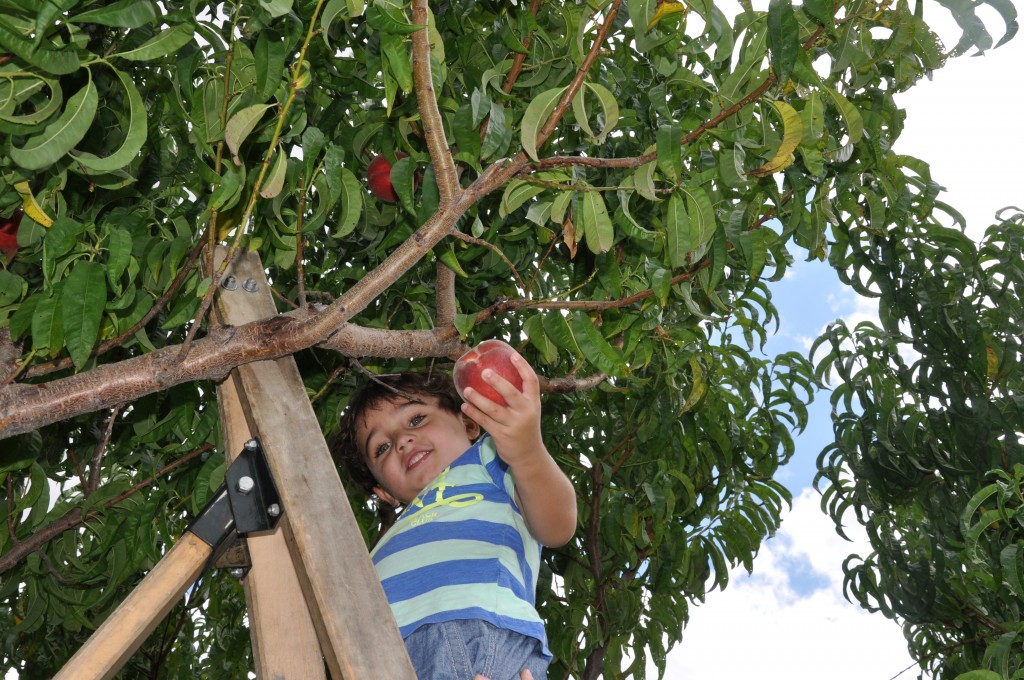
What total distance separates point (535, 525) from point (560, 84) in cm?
61

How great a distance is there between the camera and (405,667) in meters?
0.91

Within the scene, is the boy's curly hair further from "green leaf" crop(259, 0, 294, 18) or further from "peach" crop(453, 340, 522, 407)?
"green leaf" crop(259, 0, 294, 18)

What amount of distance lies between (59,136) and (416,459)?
2.97 feet

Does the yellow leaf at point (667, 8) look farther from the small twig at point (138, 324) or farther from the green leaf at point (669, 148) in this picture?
the small twig at point (138, 324)

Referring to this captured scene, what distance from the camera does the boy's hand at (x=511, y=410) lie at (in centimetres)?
114

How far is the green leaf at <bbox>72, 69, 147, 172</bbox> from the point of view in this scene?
80cm

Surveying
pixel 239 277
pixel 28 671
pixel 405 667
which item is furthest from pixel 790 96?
pixel 28 671

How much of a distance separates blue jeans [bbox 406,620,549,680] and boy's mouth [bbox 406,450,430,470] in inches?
15.2

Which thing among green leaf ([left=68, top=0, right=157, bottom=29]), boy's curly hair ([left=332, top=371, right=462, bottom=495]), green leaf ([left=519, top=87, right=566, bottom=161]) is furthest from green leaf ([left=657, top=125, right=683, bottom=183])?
boy's curly hair ([left=332, top=371, right=462, bottom=495])

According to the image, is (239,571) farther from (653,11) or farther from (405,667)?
(653,11)

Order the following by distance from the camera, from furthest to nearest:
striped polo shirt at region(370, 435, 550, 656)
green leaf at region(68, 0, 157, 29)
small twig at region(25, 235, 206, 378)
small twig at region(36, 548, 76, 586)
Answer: small twig at region(36, 548, 76, 586)
striped polo shirt at region(370, 435, 550, 656)
small twig at region(25, 235, 206, 378)
green leaf at region(68, 0, 157, 29)

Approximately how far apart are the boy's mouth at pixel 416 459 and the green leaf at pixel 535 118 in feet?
2.50

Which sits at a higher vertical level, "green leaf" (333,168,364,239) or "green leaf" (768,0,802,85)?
"green leaf" (333,168,364,239)

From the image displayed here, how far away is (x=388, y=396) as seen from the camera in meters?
1.63
